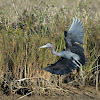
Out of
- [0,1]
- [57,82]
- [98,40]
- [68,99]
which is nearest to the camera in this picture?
[68,99]

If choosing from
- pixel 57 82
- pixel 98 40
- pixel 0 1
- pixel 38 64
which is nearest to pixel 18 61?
pixel 38 64

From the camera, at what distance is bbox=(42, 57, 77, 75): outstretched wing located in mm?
3220

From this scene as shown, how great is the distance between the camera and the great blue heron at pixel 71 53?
3311 millimetres

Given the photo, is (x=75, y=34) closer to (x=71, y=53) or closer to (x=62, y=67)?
(x=71, y=53)

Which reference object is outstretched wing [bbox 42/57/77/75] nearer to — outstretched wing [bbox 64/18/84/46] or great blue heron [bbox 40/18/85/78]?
great blue heron [bbox 40/18/85/78]

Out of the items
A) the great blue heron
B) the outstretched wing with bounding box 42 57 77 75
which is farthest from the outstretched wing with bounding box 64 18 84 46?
the outstretched wing with bounding box 42 57 77 75

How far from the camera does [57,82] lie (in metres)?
3.65

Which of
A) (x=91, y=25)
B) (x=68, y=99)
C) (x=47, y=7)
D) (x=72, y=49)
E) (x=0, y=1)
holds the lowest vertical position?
(x=68, y=99)

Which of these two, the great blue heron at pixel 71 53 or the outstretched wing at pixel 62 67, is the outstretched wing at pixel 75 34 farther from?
the outstretched wing at pixel 62 67

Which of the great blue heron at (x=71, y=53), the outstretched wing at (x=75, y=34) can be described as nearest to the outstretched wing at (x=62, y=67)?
the great blue heron at (x=71, y=53)

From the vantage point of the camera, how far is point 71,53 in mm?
3404

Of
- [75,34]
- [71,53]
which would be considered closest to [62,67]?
[71,53]

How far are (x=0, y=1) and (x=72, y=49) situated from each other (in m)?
5.25

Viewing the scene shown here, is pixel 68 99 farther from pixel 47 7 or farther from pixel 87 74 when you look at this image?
pixel 47 7
